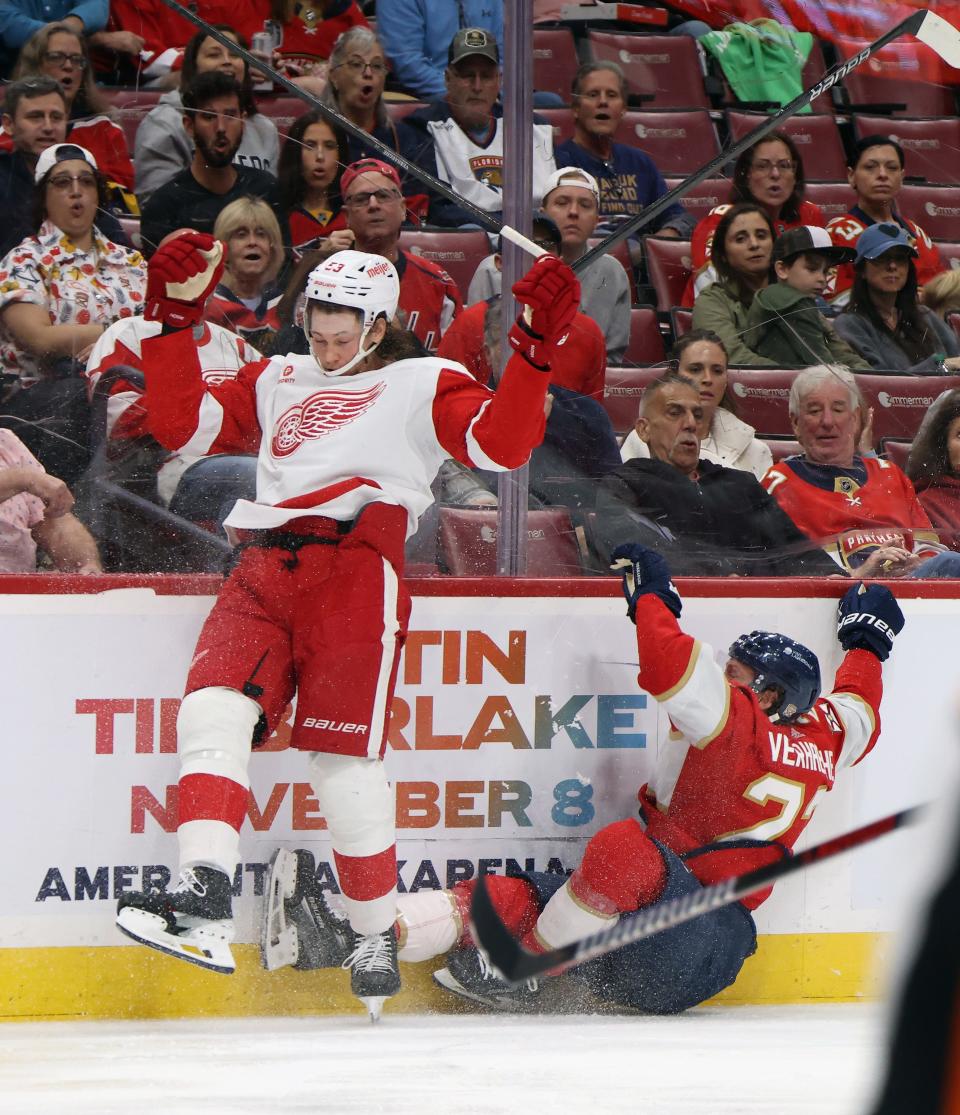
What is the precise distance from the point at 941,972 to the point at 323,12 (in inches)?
99.4

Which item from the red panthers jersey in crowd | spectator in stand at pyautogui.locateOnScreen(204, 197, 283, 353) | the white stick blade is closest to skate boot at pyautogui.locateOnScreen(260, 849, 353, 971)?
the red panthers jersey in crowd

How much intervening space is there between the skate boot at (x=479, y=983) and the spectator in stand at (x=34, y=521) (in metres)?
0.99

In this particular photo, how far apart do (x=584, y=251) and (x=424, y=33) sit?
505 millimetres

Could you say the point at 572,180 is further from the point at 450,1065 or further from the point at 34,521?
the point at 450,1065

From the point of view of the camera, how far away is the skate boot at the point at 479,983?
320cm

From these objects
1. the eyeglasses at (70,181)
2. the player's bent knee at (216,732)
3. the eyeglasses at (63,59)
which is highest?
the eyeglasses at (63,59)

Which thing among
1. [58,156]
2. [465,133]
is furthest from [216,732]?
[465,133]

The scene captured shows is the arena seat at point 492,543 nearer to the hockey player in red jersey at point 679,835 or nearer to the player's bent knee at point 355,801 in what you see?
the hockey player in red jersey at point 679,835

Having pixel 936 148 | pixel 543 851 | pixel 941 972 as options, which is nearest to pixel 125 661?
pixel 543 851

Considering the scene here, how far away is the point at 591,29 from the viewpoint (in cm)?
331

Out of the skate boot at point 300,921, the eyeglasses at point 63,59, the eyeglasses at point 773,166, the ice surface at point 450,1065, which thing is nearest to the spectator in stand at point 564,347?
→ the eyeglasses at point 773,166

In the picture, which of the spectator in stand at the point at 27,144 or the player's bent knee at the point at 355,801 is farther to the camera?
the spectator in stand at the point at 27,144

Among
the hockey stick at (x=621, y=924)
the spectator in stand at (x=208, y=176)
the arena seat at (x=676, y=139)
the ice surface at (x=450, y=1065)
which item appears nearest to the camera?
the hockey stick at (x=621, y=924)

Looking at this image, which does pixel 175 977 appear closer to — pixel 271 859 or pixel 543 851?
pixel 271 859
